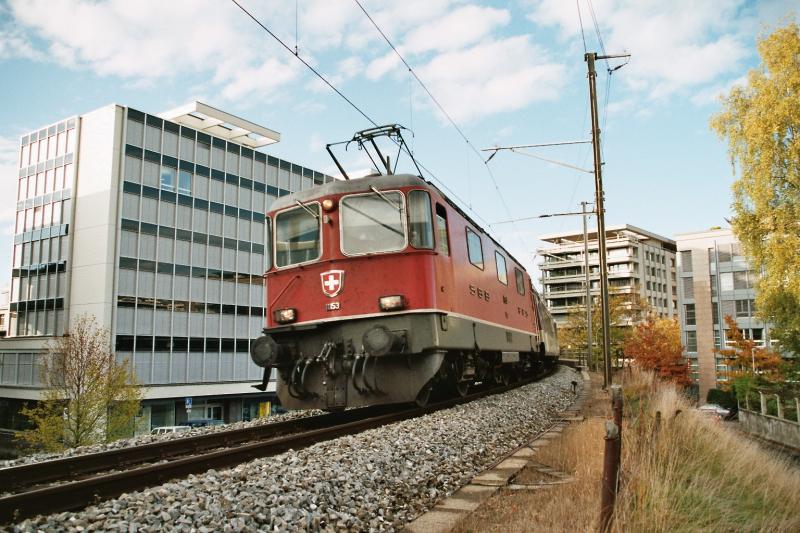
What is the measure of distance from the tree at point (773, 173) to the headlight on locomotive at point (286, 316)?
53.6ft

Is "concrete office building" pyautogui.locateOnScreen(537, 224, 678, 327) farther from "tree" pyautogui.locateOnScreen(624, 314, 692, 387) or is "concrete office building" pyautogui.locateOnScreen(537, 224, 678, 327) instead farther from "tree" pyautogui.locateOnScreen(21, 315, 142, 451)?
"tree" pyautogui.locateOnScreen(21, 315, 142, 451)

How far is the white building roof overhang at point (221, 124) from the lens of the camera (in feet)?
134

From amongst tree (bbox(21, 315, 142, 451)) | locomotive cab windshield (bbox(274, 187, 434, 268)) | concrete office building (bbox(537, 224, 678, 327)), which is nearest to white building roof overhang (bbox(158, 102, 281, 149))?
tree (bbox(21, 315, 142, 451))

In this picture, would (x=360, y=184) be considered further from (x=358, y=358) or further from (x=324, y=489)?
(x=324, y=489)

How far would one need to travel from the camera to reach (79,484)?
452cm

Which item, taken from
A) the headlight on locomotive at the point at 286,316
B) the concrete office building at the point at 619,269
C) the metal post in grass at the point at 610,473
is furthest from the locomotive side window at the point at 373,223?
the concrete office building at the point at 619,269

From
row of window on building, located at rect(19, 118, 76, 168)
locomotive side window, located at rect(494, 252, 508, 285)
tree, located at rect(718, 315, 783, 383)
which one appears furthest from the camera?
row of window on building, located at rect(19, 118, 76, 168)

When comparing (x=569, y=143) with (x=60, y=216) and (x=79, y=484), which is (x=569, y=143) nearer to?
(x=79, y=484)

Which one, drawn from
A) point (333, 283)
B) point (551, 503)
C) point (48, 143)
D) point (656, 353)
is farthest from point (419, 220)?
point (48, 143)

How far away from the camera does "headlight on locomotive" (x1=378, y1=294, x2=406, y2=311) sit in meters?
8.78

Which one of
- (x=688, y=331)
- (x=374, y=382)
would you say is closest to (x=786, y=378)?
(x=374, y=382)

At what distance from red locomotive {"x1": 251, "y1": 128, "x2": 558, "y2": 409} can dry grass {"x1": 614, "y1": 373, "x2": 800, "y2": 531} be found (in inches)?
122

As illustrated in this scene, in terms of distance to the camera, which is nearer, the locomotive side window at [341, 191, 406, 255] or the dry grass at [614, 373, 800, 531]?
the dry grass at [614, 373, 800, 531]

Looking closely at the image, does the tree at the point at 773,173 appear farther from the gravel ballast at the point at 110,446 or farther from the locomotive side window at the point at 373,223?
the gravel ballast at the point at 110,446
